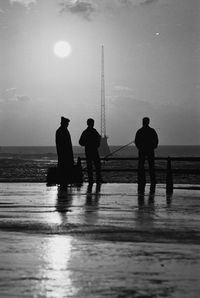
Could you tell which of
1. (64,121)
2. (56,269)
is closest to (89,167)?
(64,121)

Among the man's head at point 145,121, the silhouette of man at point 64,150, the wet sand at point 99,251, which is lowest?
the wet sand at point 99,251

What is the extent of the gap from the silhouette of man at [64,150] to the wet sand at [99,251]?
7463 millimetres

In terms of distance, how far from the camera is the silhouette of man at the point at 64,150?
66.0 ft

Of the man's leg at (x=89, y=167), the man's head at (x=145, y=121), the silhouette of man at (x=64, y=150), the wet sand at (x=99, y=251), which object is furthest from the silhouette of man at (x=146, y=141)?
the wet sand at (x=99, y=251)

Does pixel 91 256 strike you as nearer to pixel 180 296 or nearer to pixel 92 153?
pixel 180 296

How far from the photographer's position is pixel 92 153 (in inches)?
844

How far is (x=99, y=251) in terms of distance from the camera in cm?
692

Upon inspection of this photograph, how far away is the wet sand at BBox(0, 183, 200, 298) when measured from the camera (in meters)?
5.09

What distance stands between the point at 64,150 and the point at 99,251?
1337 centimetres

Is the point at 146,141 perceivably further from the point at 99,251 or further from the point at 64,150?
the point at 99,251

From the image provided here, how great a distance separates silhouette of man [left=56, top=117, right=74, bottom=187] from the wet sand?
294 inches

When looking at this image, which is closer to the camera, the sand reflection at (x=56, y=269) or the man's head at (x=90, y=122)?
the sand reflection at (x=56, y=269)

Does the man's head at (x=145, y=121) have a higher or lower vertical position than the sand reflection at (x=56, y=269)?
higher

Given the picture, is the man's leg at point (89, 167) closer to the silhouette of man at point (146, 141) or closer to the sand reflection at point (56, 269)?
the silhouette of man at point (146, 141)
